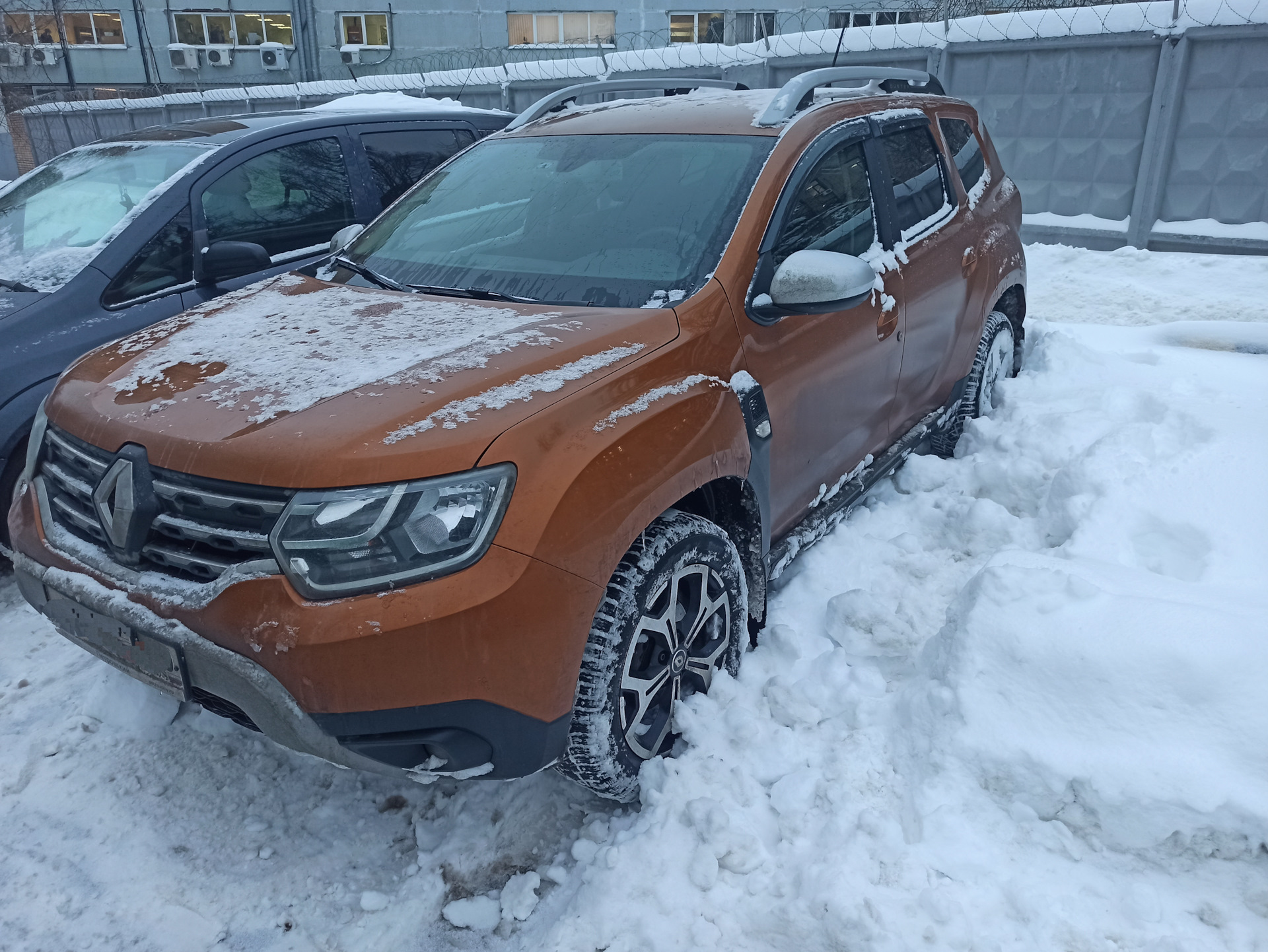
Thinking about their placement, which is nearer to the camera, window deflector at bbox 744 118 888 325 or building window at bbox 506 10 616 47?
window deflector at bbox 744 118 888 325

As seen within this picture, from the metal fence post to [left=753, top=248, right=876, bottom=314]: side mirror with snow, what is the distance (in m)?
7.68

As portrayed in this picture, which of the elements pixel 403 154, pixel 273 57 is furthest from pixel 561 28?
pixel 403 154

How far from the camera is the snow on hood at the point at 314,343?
217 cm

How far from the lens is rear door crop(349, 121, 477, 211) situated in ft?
15.8

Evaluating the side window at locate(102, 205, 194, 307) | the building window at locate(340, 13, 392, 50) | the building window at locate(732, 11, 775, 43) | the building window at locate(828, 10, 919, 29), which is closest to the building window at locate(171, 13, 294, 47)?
the building window at locate(340, 13, 392, 50)

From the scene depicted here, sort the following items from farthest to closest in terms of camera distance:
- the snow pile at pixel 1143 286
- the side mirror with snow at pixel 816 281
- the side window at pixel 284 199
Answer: the snow pile at pixel 1143 286, the side window at pixel 284 199, the side mirror with snow at pixel 816 281

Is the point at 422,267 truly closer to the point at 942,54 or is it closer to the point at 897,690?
the point at 897,690

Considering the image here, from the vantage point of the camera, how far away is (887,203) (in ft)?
11.4

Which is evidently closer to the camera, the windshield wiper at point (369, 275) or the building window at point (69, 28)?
the windshield wiper at point (369, 275)

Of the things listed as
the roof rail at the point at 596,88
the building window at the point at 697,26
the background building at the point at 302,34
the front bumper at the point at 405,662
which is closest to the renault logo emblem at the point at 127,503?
the front bumper at the point at 405,662

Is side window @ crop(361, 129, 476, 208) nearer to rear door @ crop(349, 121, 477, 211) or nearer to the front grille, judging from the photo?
rear door @ crop(349, 121, 477, 211)

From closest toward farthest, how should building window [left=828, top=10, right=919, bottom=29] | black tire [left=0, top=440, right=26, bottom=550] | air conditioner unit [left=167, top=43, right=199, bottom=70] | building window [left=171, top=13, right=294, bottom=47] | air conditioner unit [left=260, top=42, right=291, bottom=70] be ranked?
black tire [left=0, top=440, right=26, bottom=550] → building window [left=828, top=10, right=919, bottom=29] → air conditioner unit [left=260, top=42, right=291, bottom=70] → air conditioner unit [left=167, top=43, right=199, bottom=70] → building window [left=171, top=13, right=294, bottom=47]

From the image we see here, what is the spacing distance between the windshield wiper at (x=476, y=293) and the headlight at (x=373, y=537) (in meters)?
0.92

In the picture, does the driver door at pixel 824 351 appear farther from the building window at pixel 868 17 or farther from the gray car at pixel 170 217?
the building window at pixel 868 17
